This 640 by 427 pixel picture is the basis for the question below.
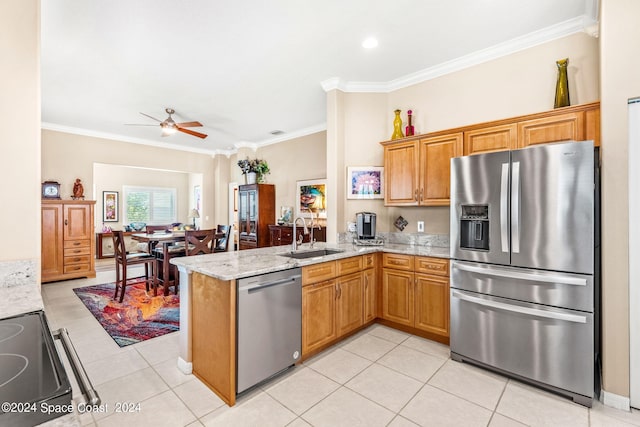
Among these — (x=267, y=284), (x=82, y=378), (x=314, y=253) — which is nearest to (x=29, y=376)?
(x=82, y=378)

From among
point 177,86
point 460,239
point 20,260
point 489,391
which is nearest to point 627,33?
point 460,239

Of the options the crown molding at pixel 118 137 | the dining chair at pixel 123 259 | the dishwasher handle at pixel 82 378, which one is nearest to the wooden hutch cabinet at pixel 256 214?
the crown molding at pixel 118 137

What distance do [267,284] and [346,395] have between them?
3.28ft

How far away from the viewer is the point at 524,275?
90.7 inches

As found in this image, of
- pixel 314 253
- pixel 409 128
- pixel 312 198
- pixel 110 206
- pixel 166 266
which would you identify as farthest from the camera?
pixel 110 206

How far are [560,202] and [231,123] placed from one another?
17.3ft

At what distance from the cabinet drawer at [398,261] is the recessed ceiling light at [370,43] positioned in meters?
2.21

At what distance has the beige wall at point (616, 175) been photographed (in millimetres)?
2014

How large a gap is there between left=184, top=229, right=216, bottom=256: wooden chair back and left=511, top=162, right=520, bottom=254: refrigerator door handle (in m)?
4.02

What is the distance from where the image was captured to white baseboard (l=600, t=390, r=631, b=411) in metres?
2.01

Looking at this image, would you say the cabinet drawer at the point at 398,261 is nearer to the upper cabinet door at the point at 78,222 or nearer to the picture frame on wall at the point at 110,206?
the upper cabinet door at the point at 78,222

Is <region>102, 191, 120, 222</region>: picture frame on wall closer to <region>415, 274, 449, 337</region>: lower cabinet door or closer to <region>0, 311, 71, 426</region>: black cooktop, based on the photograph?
<region>0, 311, 71, 426</region>: black cooktop

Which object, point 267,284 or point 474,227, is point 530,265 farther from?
point 267,284

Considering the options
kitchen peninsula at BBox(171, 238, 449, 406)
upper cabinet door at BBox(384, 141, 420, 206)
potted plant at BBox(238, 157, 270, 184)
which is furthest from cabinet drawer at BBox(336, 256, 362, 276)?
potted plant at BBox(238, 157, 270, 184)
